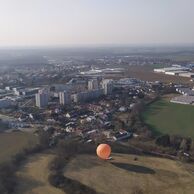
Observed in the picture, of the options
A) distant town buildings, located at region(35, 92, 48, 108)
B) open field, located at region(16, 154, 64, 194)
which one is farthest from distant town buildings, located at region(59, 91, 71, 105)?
open field, located at region(16, 154, 64, 194)

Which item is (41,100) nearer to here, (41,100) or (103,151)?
(41,100)

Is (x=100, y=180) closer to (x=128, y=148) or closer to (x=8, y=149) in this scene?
(x=128, y=148)

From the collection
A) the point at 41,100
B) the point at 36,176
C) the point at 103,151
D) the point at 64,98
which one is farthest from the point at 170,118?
the point at 36,176

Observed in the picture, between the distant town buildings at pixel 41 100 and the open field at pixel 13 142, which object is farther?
the distant town buildings at pixel 41 100

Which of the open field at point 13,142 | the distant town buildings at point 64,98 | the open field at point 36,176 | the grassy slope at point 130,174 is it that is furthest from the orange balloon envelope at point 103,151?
the distant town buildings at point 64,98

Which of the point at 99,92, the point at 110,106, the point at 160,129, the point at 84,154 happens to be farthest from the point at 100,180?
the point at 99,92

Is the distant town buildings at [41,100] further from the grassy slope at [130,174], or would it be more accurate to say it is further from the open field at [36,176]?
the grassy slope at [130,174]

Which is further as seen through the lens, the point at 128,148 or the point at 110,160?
the point at 128,148
